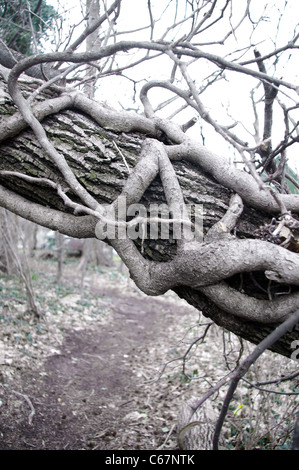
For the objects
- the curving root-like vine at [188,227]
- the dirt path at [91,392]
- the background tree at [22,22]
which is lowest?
the dirt path at [91,392]

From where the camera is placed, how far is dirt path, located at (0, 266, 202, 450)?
9.30ft

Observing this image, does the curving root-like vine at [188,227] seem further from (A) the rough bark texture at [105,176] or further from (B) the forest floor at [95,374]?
(B) the forest floor at [95,374]

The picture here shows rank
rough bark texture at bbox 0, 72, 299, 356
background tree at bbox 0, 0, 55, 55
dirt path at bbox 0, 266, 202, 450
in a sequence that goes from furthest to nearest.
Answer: background tree at bbox 0, 0, 55, 55, dirt path at bbox 0, 266, 202, 450, rough bark texture at bbox 0, 72, 299, 356

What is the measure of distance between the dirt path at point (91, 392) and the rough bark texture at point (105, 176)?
1.48 metres

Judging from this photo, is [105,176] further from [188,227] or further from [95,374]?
[95,374]

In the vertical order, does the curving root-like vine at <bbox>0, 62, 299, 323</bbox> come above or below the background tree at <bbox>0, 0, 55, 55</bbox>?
below

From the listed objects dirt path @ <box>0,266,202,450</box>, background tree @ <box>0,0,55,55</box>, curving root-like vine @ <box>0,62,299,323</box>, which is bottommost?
dirt path @ <box>0,266,202,450</box>

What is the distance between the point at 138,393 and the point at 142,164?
3.05m

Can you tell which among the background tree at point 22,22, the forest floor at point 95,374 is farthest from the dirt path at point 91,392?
the background tree at point 22,22

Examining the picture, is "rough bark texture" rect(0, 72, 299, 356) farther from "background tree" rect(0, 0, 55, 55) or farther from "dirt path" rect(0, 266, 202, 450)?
"background tree" rect(0, 0, 55, 55)

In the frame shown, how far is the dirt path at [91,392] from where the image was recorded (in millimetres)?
2836

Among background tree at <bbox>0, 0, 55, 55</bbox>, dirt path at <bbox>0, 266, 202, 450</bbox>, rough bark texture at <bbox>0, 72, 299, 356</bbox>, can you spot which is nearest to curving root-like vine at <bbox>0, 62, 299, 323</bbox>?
rough bark texture at <bbox>0, 72, 299, 356</bbox>

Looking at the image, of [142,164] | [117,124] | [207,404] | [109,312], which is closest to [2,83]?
[117,124]

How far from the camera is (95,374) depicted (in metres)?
4.19
